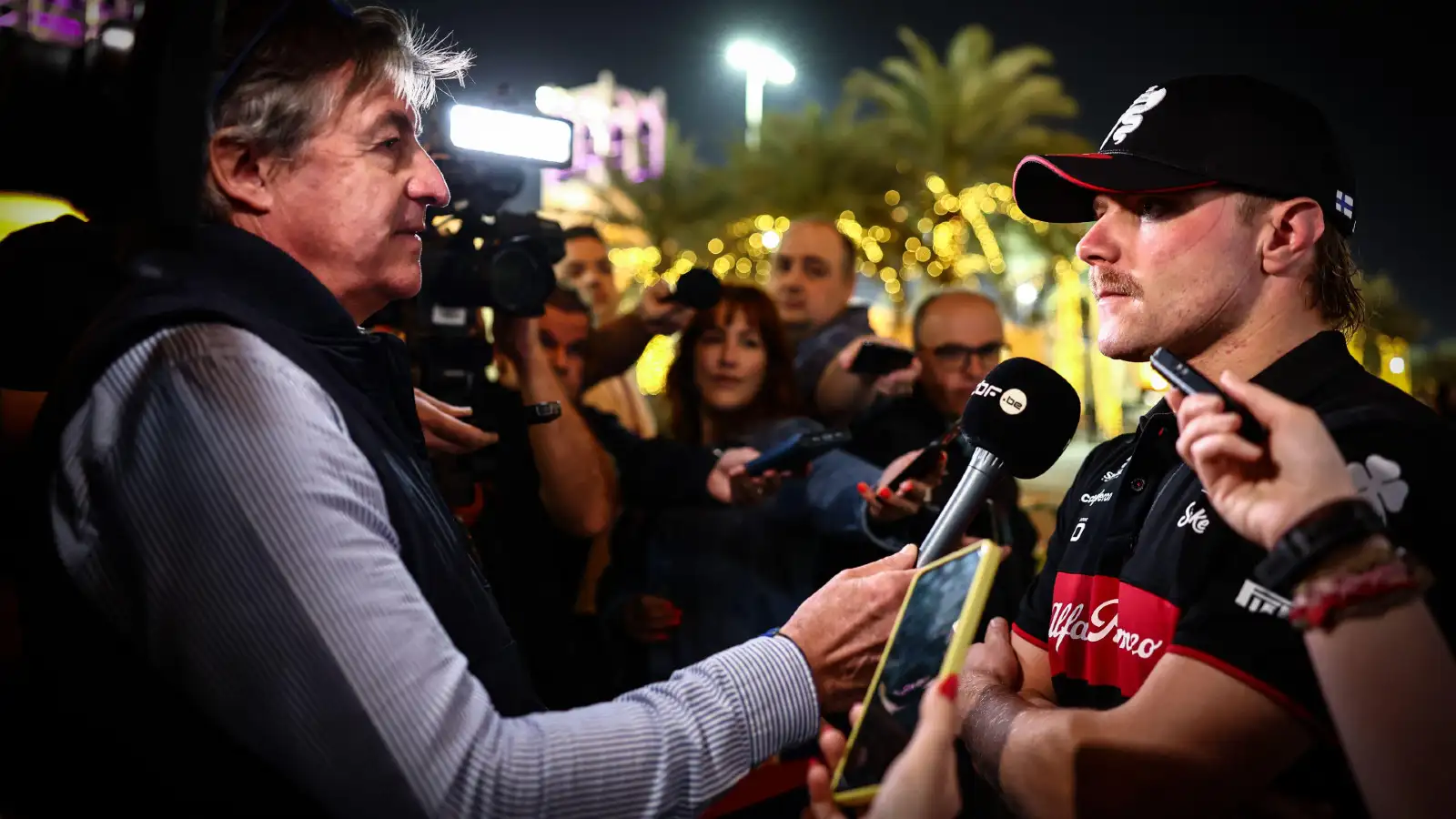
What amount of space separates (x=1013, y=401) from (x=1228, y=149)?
570 mm

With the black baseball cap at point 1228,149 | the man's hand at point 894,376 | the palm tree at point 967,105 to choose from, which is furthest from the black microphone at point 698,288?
the palm tree at point 967,105

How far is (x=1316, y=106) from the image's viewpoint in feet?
5.90

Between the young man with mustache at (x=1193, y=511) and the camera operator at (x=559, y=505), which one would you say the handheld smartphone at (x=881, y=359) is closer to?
the camera operator at (x=559, y=505)

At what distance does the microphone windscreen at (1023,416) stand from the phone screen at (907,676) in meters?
0.65

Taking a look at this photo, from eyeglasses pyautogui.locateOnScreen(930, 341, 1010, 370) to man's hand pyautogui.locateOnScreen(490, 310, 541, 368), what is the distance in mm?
1695

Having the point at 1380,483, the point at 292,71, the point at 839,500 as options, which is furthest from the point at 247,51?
the point at 839,500

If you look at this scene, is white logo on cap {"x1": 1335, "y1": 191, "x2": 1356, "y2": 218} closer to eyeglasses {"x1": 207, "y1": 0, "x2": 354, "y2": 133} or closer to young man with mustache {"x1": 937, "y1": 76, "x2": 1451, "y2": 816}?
young man with mustache {"x1": 937, "y1": 76, "x2": 1451, "y2": 816}

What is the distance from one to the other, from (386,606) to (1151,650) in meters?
1.19

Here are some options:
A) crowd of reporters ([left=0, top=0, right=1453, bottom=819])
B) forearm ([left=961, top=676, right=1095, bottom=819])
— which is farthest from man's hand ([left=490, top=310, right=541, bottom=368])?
forearm ([left=961, top=676, right=1095, bottom=819])

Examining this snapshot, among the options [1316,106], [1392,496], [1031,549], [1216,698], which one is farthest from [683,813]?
[1031,549]

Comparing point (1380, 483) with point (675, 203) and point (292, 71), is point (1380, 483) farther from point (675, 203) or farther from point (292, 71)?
point (675, 203)

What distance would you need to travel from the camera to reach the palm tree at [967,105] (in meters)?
17.7

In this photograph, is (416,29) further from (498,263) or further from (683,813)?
(683,813)

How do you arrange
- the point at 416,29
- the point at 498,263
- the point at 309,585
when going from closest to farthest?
the point at 309,585
the point at 416,29
the point at 498,263
